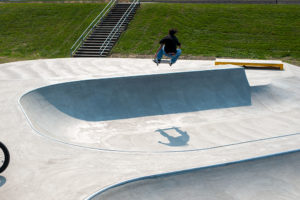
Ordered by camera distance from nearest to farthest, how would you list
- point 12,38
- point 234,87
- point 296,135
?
1. point 296,135
2. point 234,87
3. point 12,38

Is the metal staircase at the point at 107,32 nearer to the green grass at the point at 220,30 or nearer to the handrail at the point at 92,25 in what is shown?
the handrail at the point at 92,25

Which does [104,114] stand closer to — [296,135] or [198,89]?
[198,89]

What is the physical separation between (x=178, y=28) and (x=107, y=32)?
18.7 ft

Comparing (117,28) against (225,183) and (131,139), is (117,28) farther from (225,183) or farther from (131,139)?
(225,183)

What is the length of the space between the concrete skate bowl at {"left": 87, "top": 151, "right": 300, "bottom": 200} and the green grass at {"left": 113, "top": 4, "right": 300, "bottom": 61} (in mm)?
15335

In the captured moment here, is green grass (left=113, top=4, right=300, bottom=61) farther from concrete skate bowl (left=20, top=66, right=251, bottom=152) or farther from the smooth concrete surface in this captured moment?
concrete skate bowl (left=20, top=66, right=251, bottom=152)

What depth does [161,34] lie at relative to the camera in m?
24.4

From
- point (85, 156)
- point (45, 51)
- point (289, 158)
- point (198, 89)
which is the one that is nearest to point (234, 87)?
point (198, 89)

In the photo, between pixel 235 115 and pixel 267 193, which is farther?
pixel 235 115

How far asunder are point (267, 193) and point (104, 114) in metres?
6.37

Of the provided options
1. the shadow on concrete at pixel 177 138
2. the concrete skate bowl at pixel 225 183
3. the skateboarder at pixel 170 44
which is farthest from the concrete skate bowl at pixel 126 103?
the concrete skate bowl at pixel 225 183

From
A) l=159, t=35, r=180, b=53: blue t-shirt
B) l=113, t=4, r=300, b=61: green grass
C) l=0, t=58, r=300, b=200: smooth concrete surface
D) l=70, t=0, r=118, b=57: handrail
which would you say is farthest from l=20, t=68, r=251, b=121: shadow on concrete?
l=70, t=0, r=118, b=57: handrail

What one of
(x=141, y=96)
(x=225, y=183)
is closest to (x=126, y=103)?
(x=141, y=96)

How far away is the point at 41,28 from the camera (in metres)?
26.8
